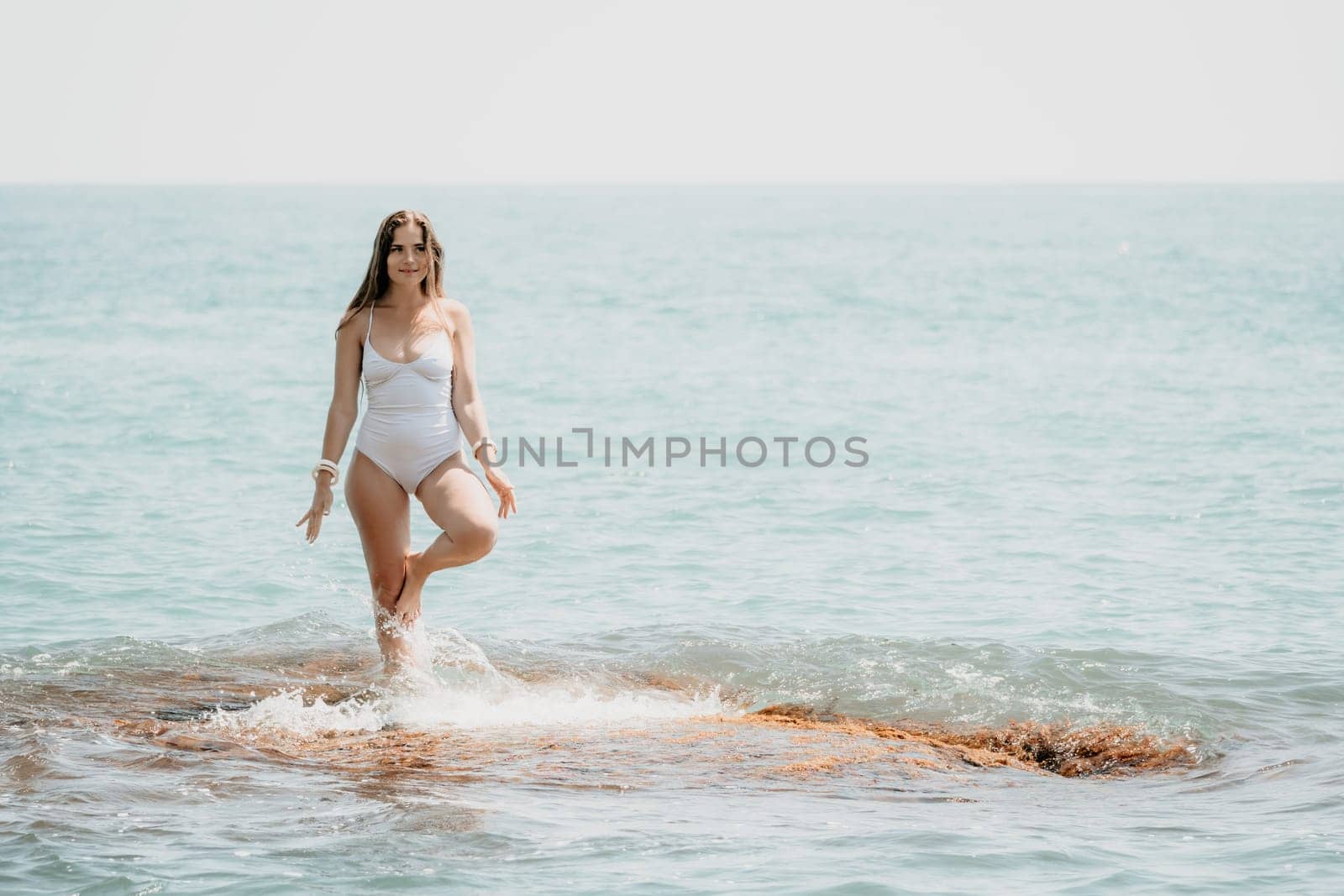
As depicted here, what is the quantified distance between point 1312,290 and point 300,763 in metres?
38.7

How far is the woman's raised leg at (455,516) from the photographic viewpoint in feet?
21.4

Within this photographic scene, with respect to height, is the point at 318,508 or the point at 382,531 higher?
the point at 318,508

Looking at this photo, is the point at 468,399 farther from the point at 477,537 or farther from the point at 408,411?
the point at 477,537

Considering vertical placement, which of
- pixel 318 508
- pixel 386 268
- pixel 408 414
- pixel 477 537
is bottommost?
pixel 477 537

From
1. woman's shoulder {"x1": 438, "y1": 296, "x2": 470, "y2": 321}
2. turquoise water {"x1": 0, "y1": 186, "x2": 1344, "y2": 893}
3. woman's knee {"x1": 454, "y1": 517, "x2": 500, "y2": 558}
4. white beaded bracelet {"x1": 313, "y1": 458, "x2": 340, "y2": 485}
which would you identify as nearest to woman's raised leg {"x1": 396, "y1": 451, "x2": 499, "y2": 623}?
woman's knee {"x1": 454, "y1": 517, "x2": 500, "y2": 558}

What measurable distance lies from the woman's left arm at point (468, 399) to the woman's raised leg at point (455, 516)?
0.09 metres

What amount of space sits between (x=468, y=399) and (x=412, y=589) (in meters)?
0.93

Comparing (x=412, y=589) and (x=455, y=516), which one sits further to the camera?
(x=412, y=589)

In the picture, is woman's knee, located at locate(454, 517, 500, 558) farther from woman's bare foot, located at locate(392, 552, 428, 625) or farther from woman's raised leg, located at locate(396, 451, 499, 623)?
woman's bare foot, located at locate(392, 552, 428, 625)

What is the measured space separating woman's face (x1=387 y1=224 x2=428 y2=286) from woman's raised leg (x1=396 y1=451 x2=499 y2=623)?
825mm

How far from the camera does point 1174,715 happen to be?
7309 millimetres

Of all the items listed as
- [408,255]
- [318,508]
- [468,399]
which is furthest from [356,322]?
[318,508]

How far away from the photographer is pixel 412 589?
6.88 meters

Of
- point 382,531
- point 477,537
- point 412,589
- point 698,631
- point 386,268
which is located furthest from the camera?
point 698,631
